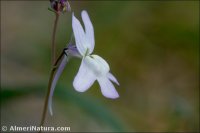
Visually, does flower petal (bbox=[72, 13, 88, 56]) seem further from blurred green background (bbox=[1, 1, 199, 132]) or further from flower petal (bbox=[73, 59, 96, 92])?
blurred green background (bbox=[1, 1, 199, 132])

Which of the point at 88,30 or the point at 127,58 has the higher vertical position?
the point at 88,30

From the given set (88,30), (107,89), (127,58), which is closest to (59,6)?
(88,30)

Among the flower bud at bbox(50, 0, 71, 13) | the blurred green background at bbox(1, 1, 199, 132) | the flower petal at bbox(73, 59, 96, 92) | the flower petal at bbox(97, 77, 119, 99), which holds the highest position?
the flower bud at bbox(50, 0, 71, 13)

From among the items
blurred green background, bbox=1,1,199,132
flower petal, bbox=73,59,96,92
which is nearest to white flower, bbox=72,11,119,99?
flower petal, bbox=73,59,96,92

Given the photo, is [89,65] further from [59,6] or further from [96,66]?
[59,6]

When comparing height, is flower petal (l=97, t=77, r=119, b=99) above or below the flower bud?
below

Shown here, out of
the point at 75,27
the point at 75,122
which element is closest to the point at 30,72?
the point at 75,122
